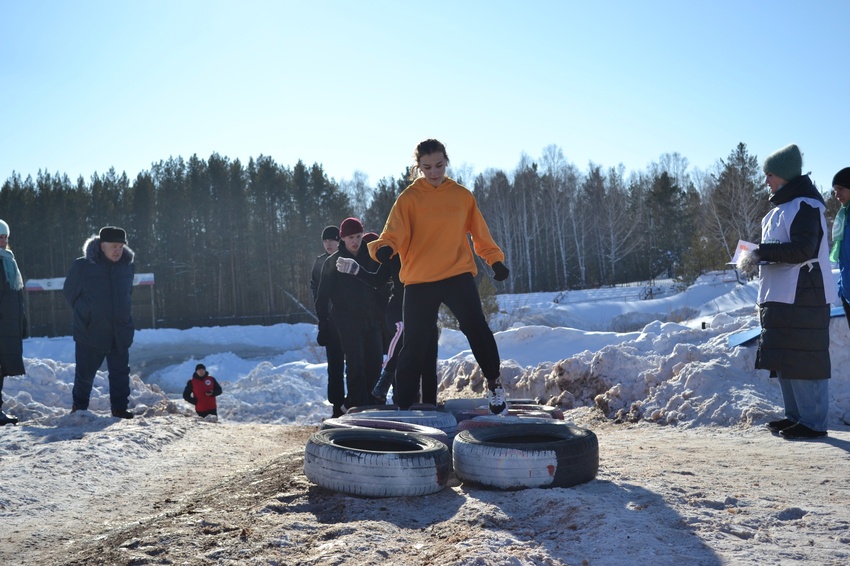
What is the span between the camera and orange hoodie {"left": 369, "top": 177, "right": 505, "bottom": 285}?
15.3 feet

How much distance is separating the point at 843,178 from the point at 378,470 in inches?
151

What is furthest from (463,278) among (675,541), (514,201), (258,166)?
(514,201)

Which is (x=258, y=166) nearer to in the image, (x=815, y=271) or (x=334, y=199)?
(x=334, y=199)

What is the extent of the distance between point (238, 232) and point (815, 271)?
131 ft

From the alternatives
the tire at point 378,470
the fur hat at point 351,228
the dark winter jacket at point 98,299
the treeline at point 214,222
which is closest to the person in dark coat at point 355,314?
the fur hat at point 351,228

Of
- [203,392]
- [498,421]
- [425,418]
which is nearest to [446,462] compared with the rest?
[498,421]

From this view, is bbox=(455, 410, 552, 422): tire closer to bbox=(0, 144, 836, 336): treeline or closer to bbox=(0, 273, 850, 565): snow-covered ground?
bbox=(0, 273, 850, 565): snow-covered ground

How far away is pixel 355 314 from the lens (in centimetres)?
692

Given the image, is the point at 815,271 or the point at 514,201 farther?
the point at 514,201

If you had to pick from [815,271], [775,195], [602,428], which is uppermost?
[775,195]

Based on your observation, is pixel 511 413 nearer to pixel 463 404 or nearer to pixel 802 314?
pixel 463 404

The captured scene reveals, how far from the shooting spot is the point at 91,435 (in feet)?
18.7

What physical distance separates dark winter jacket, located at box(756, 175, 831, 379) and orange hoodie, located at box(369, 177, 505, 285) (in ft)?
6.23

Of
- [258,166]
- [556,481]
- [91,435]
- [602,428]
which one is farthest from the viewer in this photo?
[258,166]
